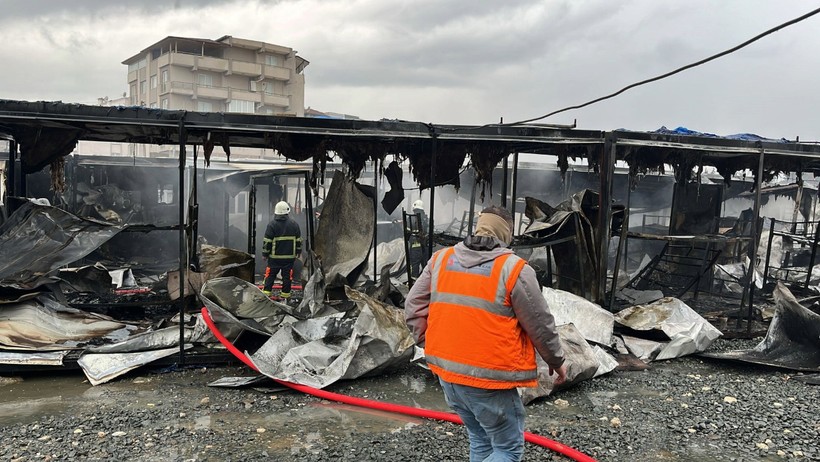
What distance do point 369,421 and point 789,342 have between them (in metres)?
5.62

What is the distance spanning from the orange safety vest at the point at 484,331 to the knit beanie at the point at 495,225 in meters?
0.21

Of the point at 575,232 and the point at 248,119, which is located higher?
the point at 248,119

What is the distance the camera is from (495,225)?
128 inches

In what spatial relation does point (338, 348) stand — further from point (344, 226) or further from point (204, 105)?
point (204, 105)

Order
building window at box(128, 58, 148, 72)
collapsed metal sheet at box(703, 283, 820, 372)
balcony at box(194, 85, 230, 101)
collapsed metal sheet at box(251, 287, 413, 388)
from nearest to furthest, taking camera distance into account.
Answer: collapsed metal sheet at box(251, 287, 413, 388)
collapsed metal sheet at box(703, 283, 820, 372)
balcony at box(194, 85, 230, 101)
building window at box(128, 58, 148, 72)

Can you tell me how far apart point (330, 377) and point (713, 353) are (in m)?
5.05

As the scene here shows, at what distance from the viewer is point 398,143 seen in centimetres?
813

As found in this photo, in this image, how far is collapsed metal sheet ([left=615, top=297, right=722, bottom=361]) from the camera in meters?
7.19

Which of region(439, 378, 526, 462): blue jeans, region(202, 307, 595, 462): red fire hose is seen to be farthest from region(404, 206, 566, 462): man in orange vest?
region(202, 307, 595, 462): red fire hose

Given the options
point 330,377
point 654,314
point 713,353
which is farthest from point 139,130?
point 713,353

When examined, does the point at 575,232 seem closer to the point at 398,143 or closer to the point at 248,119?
the point at 398,143

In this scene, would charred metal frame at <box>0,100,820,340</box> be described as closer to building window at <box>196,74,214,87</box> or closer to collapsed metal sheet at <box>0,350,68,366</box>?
collapsed metal sheet at <box>0,350,68,366</box>

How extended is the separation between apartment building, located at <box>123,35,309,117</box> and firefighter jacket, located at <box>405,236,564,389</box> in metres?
44.8

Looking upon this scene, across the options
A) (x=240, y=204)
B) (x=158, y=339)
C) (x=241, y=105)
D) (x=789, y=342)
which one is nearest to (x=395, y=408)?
(x=158, y=339)
